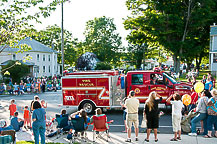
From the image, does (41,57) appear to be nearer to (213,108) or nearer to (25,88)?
(25,88)

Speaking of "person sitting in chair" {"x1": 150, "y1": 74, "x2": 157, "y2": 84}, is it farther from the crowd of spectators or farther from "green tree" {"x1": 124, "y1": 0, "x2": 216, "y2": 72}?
"green tree" {"x1": 124, "y1": 0, "x2": 216, "y2": 72}

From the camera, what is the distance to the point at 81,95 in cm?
1395

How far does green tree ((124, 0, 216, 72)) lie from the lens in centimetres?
3433

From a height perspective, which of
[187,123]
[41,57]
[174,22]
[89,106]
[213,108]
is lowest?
[187,123]

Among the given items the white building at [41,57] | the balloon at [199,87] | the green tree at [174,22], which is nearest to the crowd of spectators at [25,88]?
the green tree at [174,22]

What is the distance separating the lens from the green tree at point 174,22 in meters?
34.3

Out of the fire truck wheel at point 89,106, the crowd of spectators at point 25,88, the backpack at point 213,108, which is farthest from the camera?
the crowd of spectators at point 25,88

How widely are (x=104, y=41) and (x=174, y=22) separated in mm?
34851

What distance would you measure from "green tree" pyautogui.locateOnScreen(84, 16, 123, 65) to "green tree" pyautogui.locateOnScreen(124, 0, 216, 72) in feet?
95.0

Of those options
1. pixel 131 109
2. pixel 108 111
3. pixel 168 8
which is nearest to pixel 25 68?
pixel 168 8

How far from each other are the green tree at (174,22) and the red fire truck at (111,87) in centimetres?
2088

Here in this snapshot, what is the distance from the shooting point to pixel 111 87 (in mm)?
13750

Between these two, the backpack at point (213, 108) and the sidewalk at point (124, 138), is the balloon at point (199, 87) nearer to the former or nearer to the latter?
the backpack at point (213, 108)

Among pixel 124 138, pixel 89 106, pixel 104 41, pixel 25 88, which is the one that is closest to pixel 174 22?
pixel 25 88
